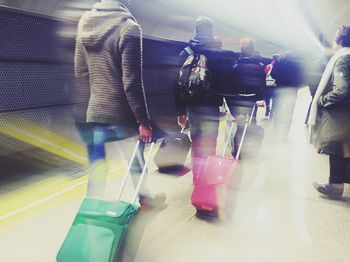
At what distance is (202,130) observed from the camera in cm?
395

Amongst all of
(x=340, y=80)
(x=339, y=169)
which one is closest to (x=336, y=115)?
(x=340, y=80)

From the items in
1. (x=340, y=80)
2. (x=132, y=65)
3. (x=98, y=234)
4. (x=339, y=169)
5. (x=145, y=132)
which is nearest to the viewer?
(x=98, y=234)

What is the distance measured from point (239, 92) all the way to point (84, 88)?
7.89 feet

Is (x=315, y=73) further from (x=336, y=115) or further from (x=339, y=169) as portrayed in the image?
(x=339, y=169)

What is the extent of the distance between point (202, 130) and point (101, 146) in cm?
148

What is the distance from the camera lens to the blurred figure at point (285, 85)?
229 inches

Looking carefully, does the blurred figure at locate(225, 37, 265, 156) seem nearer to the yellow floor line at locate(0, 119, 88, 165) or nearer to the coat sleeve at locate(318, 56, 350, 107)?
the coat sleeve at locate(318, 56, 350, 107)

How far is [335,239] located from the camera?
3053 mm

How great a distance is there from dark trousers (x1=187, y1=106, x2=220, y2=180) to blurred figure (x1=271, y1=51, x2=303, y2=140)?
8.56 ft

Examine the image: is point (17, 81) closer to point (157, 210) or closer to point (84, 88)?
point (84, 88)

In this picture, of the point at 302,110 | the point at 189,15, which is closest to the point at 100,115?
the point at 302,110

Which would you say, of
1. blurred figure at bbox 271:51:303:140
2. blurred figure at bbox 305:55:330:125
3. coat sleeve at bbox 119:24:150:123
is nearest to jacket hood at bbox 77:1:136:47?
coat sleeve at bbox 119:24:150:123

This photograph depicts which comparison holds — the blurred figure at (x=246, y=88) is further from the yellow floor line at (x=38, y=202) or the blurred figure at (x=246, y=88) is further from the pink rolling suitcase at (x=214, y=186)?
the yellow floor line at (x=38, y=202)

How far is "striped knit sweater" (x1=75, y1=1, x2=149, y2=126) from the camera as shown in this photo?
100 inches
